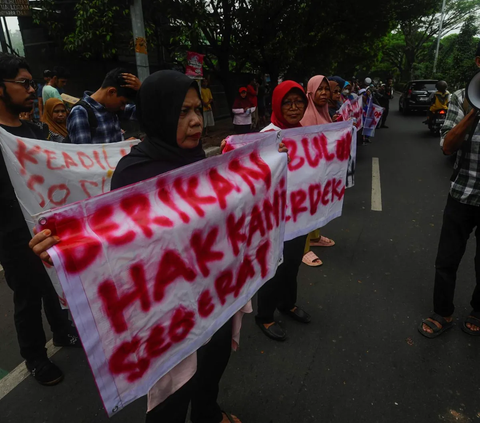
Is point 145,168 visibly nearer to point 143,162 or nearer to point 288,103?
point 143,162

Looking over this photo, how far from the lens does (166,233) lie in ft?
4.11

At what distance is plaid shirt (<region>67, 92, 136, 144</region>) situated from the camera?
2574mm

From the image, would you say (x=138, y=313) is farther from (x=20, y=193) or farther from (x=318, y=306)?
(x=318, y=306)

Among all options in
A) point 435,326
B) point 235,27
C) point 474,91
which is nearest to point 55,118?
point 474,91

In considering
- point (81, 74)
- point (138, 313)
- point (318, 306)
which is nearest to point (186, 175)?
point (138, 313)

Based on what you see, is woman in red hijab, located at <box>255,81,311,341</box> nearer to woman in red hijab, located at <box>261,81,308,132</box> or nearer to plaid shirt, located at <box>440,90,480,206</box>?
woman in red hijab, located at <box>261,81,308,132</box>

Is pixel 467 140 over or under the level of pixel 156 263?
over

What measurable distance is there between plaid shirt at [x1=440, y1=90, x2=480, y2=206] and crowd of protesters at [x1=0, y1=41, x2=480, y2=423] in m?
0.97

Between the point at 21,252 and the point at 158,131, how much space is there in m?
1.33

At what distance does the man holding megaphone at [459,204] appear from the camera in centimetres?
220

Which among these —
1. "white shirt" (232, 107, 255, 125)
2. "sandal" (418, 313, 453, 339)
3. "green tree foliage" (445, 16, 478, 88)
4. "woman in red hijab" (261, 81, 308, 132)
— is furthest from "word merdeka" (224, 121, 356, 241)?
"green tree foliage" (445, 16, 478, 88)

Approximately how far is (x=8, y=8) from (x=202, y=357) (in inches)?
346

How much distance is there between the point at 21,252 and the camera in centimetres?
212

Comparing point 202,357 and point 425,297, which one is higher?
point 202,357
